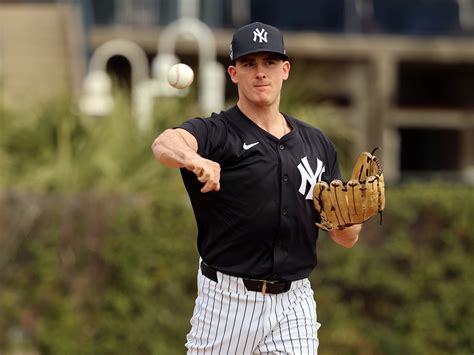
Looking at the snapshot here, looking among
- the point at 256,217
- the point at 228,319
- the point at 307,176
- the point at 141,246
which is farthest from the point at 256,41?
the point at 141,246

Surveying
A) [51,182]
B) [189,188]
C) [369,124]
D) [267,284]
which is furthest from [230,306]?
[369,124]

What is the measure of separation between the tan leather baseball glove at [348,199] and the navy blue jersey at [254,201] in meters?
0.07

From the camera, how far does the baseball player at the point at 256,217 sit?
4.44 m

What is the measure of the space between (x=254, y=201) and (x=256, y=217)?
2.6 inches

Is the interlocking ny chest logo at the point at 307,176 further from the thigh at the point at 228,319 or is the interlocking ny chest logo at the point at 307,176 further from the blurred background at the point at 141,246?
the blurred background at the point at 141,246

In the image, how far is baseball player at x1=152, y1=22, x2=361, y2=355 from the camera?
14.6ft

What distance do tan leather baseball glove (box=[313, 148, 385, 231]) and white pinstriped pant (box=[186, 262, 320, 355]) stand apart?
1.09 ft

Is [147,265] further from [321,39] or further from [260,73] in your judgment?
[321,39]

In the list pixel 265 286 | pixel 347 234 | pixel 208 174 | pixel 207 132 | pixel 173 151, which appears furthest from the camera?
pixel 347 234

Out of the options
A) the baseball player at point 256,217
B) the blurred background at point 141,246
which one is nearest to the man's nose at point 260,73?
the baseball player at point 256,217

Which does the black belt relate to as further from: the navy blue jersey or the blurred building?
the blurred building

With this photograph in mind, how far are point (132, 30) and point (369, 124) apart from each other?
4.14 meters

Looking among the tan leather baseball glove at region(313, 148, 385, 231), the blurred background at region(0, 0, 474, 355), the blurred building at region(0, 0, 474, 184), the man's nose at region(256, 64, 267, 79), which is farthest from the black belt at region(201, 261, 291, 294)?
the blurred building at region(0, 0, 474, 184)

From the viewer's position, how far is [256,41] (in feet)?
14.4
